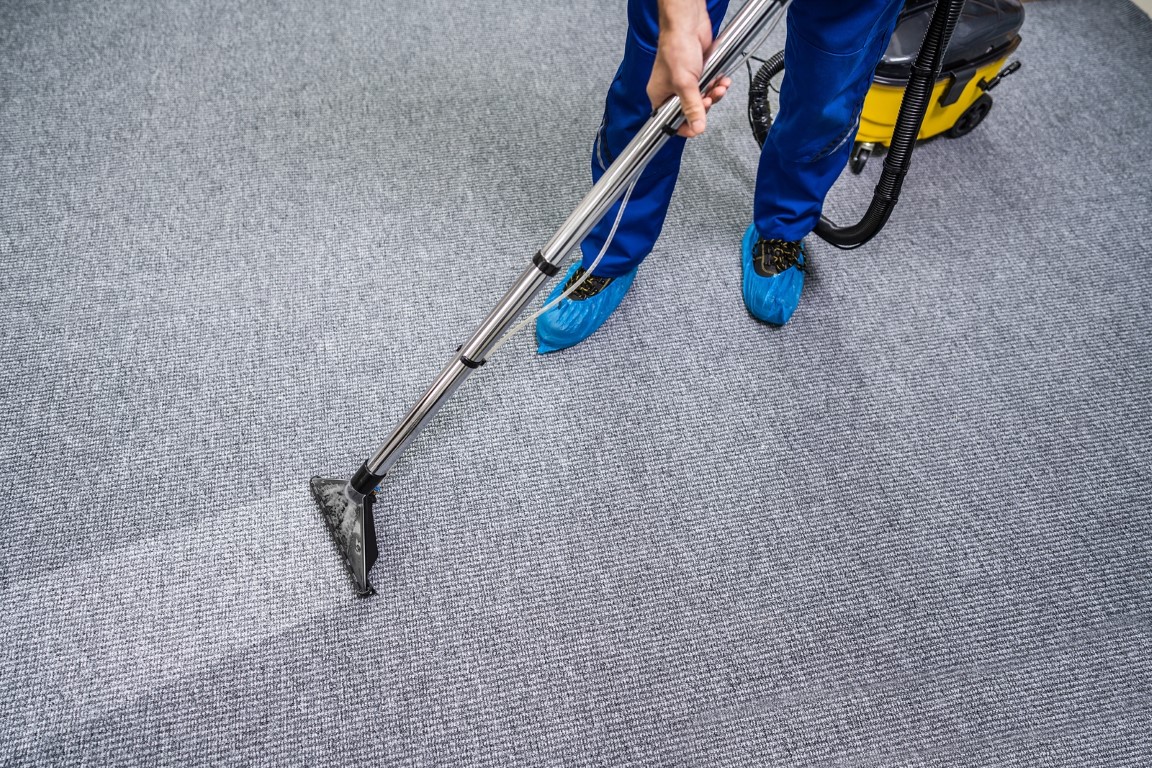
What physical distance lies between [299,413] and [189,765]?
50cm

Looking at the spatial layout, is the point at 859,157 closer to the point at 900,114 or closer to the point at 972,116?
the point at 972,116

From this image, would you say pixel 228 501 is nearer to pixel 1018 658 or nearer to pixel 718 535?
pixel 718 535

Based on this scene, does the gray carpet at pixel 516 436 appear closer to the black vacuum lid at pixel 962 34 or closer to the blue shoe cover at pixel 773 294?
the blue shoe cover at pixel 773 294

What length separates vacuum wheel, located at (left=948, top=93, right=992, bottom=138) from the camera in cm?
166

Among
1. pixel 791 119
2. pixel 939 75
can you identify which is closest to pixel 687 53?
pixel 791 119

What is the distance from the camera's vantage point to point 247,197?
1.48 meters

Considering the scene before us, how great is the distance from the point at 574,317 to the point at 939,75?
78cm

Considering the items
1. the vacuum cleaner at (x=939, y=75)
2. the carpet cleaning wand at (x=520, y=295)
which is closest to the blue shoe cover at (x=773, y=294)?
the vacuum cleaner at (x=939, y=75)

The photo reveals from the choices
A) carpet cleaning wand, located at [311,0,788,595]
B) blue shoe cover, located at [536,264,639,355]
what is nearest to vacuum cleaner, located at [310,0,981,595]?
carpet cleaning wand, located at [311,0,788,595]

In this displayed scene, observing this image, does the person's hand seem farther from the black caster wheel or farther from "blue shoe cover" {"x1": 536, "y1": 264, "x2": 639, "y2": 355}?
the black caster wheel

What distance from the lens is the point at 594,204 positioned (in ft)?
2.74

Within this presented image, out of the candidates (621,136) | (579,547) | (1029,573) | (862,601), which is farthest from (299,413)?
(1029,573)

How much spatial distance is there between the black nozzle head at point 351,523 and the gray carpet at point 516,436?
29 millimetres

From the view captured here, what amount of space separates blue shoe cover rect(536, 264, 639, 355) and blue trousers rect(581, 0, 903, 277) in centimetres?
4
